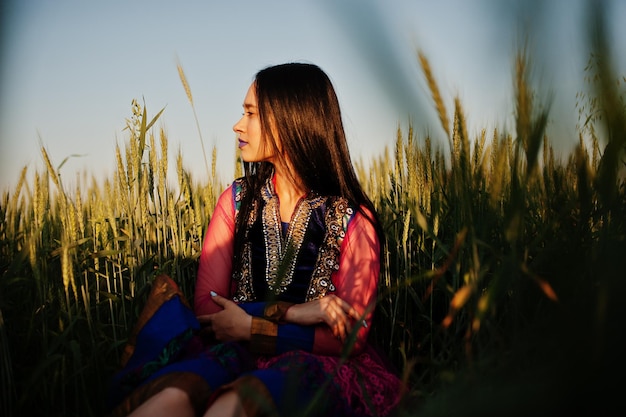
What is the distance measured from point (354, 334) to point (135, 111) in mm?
1419

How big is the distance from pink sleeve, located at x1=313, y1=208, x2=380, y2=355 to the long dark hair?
0.07 meters

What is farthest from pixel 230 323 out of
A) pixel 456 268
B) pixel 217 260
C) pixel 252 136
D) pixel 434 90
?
pixel 434 90

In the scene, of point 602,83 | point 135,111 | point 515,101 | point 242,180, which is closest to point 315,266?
point 242,180

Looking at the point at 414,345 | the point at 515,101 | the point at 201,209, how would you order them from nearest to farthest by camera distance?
1. the point at 515,101
2. the point at 414,345
3. the point at 201,209

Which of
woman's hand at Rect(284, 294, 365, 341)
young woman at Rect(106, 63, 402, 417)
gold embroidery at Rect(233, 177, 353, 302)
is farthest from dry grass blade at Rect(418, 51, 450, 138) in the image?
gold embroidery at Rect(233, 177, 353, 302)

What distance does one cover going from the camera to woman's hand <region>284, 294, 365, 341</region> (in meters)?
1.63

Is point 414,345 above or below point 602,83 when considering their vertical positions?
below

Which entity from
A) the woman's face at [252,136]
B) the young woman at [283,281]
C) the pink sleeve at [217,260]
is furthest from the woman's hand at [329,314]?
the woman's face at [252,136]

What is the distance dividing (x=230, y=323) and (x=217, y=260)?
31 centimetres

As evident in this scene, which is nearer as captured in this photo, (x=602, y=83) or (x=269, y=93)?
(x=602, y=83)

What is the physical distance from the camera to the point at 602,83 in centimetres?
48

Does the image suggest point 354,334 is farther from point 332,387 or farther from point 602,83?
point 332,387

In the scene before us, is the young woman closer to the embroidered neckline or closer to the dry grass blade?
the embroidered neckline

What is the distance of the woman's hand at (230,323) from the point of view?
167 cm
